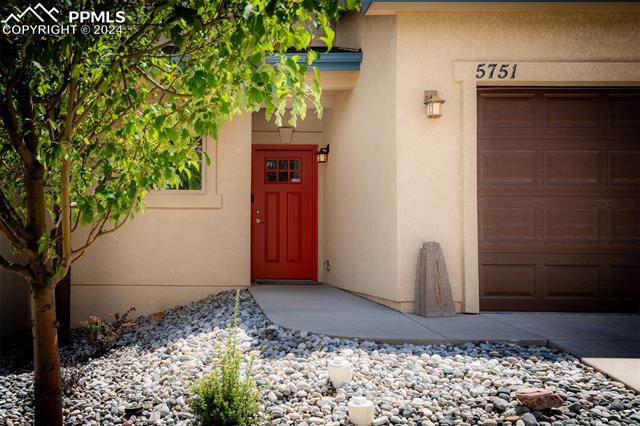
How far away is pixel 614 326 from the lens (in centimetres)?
499

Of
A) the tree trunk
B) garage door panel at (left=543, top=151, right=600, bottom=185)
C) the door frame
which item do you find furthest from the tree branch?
garage door panel at (left=543, top=151, right=600, bottom=185)

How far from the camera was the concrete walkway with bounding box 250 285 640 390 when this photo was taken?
3.97 m

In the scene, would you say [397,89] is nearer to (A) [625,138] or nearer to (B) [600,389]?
(A) [625,138]

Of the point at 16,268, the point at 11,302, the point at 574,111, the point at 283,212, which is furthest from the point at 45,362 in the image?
the point at 283,212

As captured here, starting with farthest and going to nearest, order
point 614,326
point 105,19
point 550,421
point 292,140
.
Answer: point 292,140
point 614,326
point 550,421
point 105,19

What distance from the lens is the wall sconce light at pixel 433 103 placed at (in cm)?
552

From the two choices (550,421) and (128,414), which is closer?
(550,421)

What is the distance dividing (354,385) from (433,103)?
3.38 meters

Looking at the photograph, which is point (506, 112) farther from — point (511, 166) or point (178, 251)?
point (178, 251)

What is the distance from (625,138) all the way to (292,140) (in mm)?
5209

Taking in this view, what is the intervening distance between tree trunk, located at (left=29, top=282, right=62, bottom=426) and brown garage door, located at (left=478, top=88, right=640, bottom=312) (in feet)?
14.6

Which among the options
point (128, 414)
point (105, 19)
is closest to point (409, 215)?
A: point (128, 414)

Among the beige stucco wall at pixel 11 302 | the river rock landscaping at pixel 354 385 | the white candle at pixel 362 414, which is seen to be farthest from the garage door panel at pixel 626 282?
the beige stucco wall at pixel 11 302

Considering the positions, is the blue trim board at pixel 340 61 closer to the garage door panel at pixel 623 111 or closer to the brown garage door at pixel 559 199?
the brown garage door at pixel 559 199
